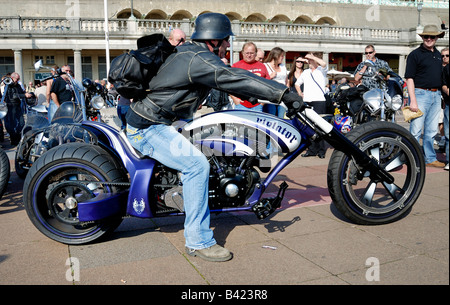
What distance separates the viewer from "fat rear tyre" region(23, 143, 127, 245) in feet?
11.0

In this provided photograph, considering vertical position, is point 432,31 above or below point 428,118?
above

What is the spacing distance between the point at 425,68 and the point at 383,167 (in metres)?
3.41

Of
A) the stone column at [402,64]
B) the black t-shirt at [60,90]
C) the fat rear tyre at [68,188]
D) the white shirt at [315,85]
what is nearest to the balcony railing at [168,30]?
the stone column at [402,64]

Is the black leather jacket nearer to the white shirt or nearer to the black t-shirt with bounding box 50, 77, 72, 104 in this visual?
the white shirt

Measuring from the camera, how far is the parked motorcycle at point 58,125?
5.36m

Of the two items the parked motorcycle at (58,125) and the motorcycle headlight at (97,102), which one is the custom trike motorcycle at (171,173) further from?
the motorcycle headlight at (97,102)

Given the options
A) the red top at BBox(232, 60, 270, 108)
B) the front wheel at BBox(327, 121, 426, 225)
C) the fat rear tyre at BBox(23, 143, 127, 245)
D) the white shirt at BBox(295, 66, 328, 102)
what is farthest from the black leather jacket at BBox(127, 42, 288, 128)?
the white shirt at BBox(295, 66, 328, 102)

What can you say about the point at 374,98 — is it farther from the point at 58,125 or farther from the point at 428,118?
the point at 58,125

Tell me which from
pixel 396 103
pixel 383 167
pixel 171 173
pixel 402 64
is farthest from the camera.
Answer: pixel 402 64

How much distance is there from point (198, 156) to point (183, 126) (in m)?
0.42

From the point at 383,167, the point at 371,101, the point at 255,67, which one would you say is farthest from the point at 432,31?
the point at 383,167

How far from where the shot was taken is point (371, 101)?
6641mm

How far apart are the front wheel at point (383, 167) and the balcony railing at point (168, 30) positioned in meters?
29.9

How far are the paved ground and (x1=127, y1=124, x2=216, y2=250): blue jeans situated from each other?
0.21 m
